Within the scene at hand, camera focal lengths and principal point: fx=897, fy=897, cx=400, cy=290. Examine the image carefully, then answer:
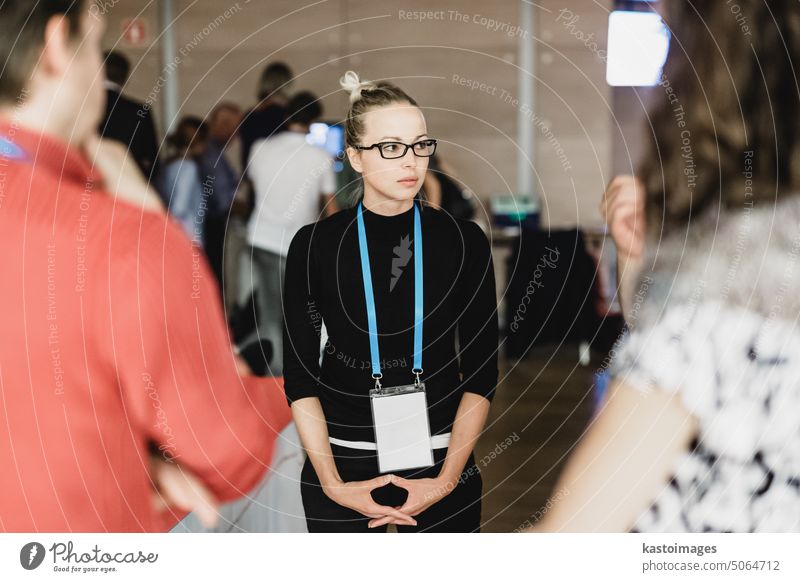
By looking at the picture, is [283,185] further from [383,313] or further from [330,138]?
[383,313]

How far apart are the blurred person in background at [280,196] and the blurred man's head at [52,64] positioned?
40cm

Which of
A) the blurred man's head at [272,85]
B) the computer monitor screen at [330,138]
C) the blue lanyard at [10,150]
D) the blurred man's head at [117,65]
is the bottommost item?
the computer monitor screen at [330,138]

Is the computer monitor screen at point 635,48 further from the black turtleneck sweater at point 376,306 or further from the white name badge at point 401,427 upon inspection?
the white name badge at point 401,427

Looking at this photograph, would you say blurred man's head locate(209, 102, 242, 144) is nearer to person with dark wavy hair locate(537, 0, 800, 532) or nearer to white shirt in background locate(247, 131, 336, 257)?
white shirt in background locate(247, 131, 336, 257)

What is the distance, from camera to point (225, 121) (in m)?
2.08

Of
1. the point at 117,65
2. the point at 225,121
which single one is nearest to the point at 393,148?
the point at 225,121

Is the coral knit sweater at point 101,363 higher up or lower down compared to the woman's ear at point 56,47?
lower down

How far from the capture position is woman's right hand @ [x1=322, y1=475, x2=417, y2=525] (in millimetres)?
1836

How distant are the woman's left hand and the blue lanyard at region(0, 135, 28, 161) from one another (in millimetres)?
1113

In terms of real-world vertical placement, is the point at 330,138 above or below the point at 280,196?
above

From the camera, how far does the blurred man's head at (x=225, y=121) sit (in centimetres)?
208
